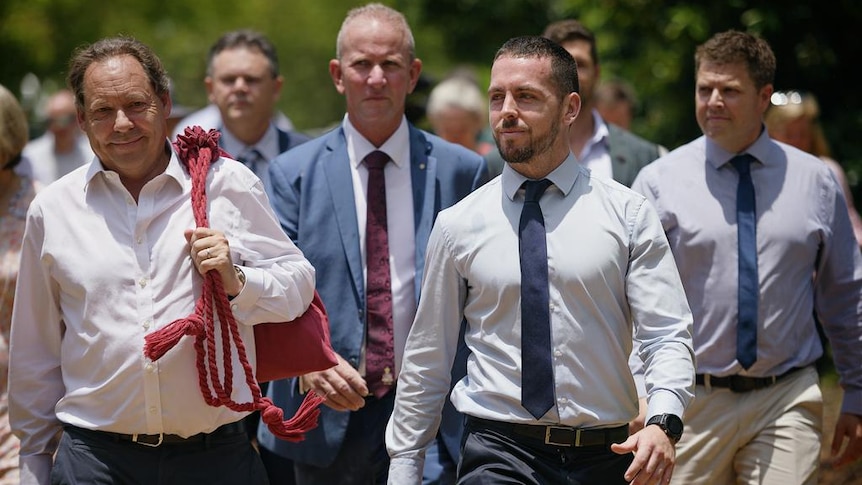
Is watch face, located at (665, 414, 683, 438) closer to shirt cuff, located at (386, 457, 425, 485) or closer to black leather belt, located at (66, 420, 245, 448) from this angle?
shirt cuff, located at (386, 457, 425, 485)

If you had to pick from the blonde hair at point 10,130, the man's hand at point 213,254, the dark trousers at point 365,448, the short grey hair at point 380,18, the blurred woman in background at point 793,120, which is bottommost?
the dark trousers at point 365,448

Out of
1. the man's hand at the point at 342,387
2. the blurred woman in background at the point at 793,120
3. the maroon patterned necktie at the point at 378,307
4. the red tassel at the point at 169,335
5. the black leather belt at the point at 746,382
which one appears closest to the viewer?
the red tassel at the point at 169,335

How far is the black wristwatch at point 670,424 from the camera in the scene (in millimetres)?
4469

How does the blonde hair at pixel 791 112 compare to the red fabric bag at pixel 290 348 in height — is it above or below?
above

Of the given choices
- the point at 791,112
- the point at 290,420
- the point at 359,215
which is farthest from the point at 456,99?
the point at 290,420

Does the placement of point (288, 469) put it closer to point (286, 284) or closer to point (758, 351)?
point (286, 284)

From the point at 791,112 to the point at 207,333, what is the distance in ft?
17.6

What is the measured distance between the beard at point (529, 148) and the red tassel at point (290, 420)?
48.4 inches

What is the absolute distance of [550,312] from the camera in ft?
15.8

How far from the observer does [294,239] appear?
6180 millimetres

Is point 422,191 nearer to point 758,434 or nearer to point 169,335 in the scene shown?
point 169,335

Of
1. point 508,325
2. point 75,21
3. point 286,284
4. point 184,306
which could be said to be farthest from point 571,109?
point 75,21

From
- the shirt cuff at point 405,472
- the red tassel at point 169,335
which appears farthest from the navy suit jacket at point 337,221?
the red tassel at point 169,335

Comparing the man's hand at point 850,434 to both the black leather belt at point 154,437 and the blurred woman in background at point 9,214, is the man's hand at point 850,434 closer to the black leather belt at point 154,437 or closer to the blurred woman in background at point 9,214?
the black leather belt at point 154,437
